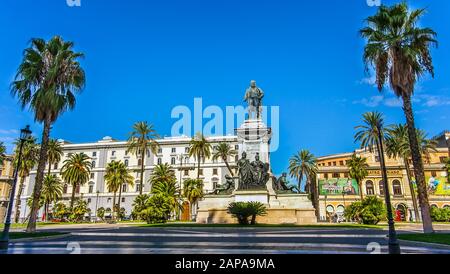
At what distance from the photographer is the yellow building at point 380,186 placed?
6219 cm

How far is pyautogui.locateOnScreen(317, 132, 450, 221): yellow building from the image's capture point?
204ft

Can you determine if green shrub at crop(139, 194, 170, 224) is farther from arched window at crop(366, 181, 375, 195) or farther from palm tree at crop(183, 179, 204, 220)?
arched window at crop(366, 181, 375, 195)

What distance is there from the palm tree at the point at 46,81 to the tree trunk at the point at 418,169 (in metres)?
23.1

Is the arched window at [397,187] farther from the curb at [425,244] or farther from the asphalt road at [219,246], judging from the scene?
the curb at [425,244]

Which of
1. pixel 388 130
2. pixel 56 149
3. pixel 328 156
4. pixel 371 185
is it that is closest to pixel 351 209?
pixel 388 130

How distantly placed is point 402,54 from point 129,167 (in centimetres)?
6743

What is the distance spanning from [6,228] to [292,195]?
72.7 ft

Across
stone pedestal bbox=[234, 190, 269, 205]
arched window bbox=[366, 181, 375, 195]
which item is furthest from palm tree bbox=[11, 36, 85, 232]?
arched window bbox=[366, 181, 375, 195]

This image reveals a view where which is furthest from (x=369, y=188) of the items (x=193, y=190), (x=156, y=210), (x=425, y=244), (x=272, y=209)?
(x=425, y=244)

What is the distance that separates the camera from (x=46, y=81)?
21.1 meters

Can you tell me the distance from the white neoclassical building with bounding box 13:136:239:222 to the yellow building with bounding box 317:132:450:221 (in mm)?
22742

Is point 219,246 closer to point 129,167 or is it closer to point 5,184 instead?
point 129,167

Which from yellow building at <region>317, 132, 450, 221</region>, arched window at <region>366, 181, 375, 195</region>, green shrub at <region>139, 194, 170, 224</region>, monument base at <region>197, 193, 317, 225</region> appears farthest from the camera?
arched window at <region>366, 181, 375, 195</region>
